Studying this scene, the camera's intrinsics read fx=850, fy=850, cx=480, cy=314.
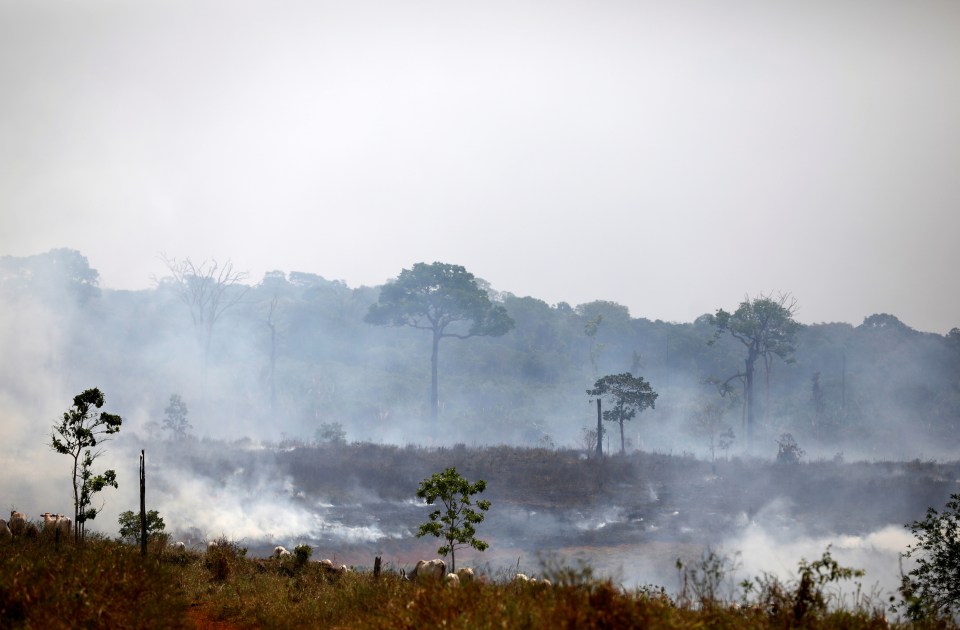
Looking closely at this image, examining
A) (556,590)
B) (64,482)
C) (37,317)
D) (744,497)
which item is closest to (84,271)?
(37,317)

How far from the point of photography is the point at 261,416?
3915 inches

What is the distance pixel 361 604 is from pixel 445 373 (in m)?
105

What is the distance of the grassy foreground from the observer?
13.2 metres

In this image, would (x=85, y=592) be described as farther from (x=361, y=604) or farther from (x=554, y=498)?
(x=554, y=498)

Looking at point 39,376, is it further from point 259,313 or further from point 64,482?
point 259,313

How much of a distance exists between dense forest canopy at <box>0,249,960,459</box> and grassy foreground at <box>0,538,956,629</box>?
5744 cm

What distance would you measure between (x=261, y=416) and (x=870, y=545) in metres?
68.7

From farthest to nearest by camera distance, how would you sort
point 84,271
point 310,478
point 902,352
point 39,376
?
point 902,352, point 84,271, point 39,376, point 310,478

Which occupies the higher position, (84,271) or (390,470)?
(84,271)

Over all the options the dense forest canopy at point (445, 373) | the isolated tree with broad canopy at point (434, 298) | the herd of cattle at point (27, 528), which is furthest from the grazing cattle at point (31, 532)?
the isolated tree with broad canopy at point (434, 298)

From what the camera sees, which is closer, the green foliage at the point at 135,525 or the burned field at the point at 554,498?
the green foliage at the point at 135,525

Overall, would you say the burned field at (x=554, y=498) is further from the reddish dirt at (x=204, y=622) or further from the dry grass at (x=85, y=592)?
the dry grass at (x=85, y=592)

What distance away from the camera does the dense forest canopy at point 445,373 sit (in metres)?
95.1

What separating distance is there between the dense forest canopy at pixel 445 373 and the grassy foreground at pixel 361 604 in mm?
57444
